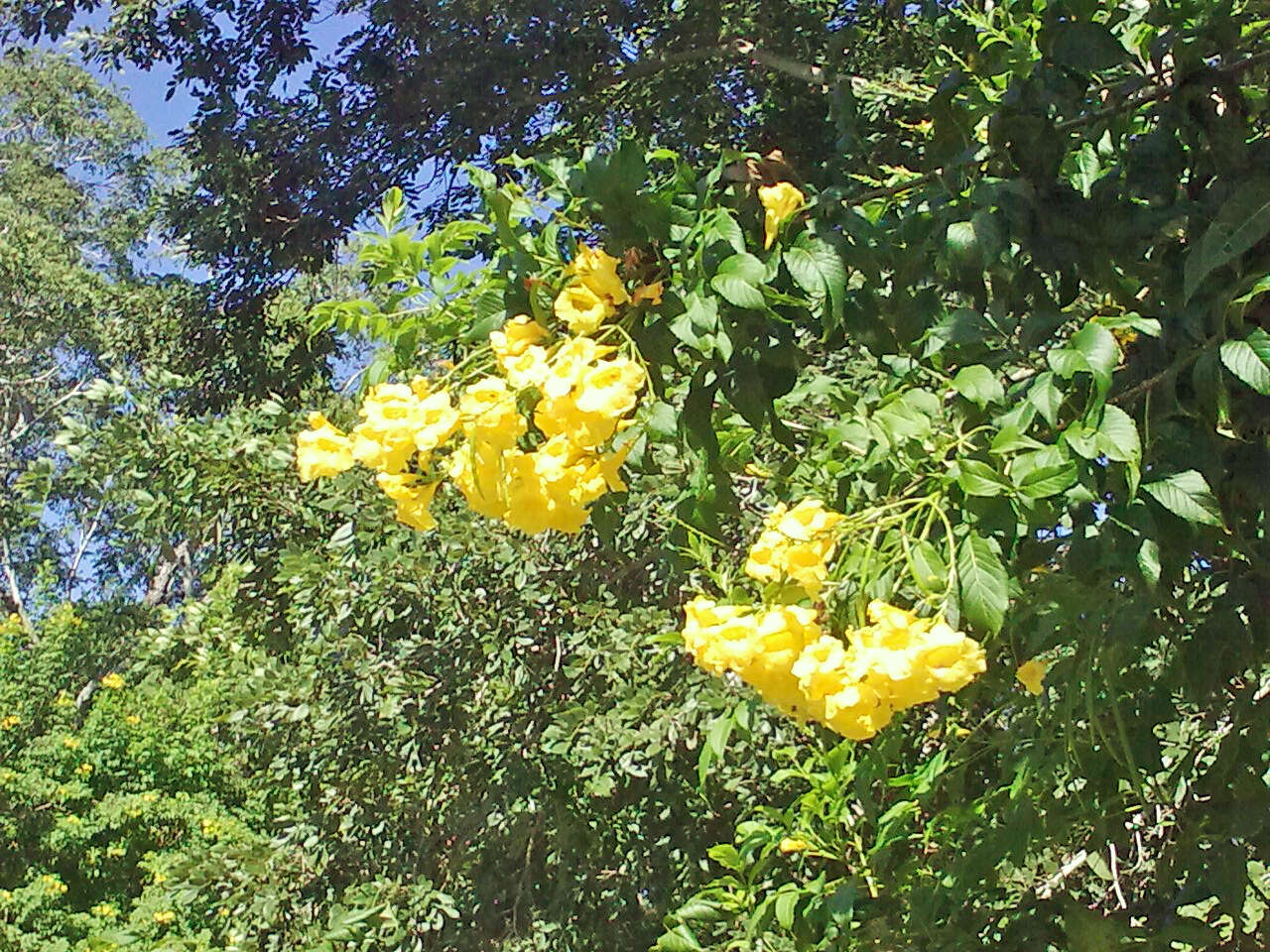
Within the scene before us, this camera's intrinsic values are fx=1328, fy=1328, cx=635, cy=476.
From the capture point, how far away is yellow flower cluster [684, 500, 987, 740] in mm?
927

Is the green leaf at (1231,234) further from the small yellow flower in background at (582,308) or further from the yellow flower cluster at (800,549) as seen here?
the small yellow flower in background at (582,308)

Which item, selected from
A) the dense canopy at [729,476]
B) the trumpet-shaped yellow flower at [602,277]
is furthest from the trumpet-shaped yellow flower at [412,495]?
the trumpet-shaped yellow flower at [602,277]

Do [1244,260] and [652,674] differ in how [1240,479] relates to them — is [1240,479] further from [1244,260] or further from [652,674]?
[652,674]

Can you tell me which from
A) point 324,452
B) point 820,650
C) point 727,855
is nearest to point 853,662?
point 820,650

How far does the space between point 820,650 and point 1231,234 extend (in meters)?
0.42

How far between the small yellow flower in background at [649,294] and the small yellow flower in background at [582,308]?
0.08ft

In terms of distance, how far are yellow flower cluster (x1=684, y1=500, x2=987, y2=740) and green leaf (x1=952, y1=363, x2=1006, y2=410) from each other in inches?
5.7

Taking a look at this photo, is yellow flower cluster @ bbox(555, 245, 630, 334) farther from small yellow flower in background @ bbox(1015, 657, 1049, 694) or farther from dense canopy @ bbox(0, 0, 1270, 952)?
small yellow flower in background @ bbox(1015, 657, 1049, 694)

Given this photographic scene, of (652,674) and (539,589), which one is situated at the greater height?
(539,589)

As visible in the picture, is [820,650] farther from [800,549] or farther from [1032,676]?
[1032,676]

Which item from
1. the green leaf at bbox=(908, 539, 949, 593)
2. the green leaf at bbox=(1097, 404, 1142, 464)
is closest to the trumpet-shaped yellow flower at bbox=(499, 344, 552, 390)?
the green leaf at bbox=(908, 539, 949, 593)

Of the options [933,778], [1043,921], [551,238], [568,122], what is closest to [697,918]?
[933,778]

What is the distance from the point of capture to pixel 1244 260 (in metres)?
1.18

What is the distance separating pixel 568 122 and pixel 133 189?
41.9 feet
